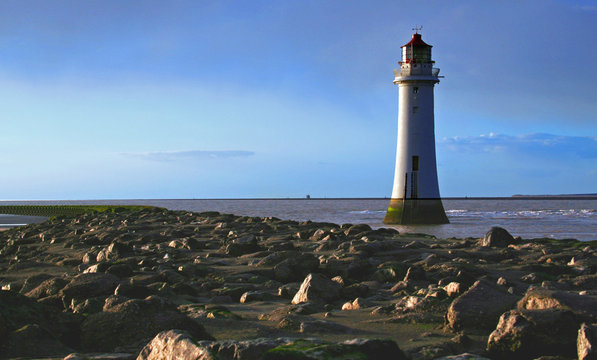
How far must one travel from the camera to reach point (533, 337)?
3578 millimetres

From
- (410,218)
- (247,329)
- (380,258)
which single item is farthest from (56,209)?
(247,329)

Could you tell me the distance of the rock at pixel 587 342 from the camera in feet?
11.0

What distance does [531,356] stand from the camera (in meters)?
3.57

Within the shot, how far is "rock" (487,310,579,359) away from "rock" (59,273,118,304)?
344cm

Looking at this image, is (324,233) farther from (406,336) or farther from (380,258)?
(406,336)

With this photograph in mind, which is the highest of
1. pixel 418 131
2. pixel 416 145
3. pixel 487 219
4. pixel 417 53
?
pixel 417 53

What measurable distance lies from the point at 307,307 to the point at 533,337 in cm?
202

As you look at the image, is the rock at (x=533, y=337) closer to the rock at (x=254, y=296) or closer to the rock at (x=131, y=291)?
the rock at (x=254, y=296)

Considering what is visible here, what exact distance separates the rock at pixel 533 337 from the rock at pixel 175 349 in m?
1.77

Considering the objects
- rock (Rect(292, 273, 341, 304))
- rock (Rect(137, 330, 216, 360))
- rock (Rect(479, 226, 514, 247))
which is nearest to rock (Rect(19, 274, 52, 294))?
rock (Rect(292, 273, 341, 304))

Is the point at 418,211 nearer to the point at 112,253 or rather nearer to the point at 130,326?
the point at 112,253

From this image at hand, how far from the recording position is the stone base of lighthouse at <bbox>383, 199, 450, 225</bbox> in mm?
27672

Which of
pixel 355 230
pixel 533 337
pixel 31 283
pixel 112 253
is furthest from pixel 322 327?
pixel 355 230

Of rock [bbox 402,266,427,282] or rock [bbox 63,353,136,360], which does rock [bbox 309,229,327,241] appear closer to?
rock [bbox 402,266,427,282]
